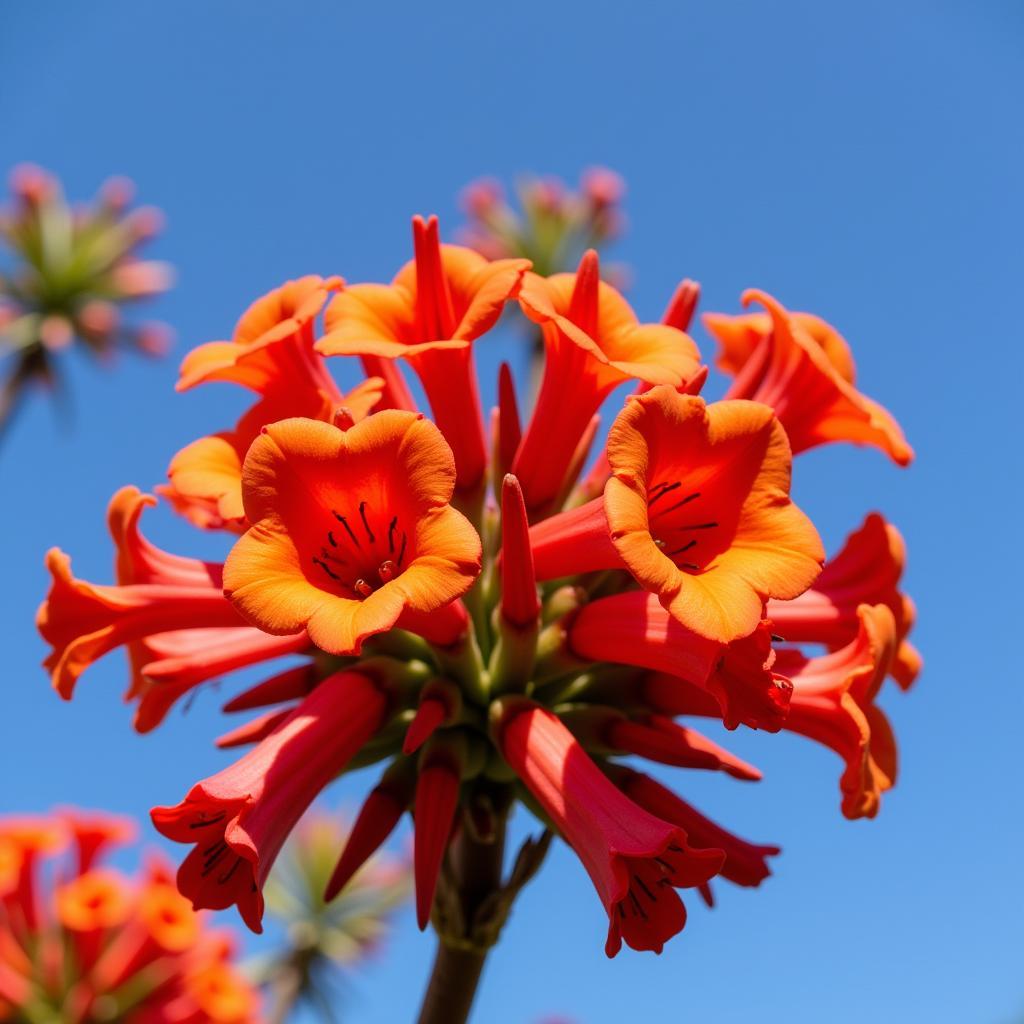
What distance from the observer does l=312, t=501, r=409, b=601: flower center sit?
9.76 feet

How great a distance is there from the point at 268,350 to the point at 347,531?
43.6 inches

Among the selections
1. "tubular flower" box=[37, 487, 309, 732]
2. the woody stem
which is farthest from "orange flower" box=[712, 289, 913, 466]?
"tubular flower" box=[37, 487, 309, 732]

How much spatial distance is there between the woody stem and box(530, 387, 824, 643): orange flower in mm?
1198

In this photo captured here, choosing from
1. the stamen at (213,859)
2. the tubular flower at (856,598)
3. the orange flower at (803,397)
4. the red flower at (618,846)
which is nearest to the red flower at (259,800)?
the stamen at (213,859)

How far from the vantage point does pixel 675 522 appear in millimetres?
3061

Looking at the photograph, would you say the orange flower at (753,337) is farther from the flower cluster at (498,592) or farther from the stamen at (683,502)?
the stamen at (683,502)

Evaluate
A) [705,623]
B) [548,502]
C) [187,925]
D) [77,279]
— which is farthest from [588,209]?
[705,623]

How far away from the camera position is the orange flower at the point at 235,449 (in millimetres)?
3381

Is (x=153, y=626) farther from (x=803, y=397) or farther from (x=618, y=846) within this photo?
(x=803, y=397)

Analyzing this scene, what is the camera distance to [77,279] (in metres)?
21.4

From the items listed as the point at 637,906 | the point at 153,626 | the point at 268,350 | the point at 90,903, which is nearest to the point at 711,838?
the point at 637,906

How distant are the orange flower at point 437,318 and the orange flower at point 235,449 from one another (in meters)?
0.23

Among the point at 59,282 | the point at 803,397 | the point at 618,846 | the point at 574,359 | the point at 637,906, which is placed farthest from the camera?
the point at 59,282

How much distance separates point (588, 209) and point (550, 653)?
17.1 m
